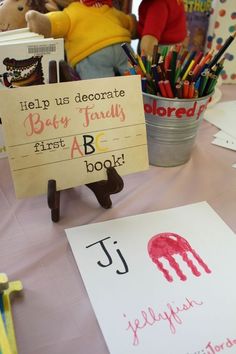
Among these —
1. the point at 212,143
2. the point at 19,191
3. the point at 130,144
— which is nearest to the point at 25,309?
the point at 19,191

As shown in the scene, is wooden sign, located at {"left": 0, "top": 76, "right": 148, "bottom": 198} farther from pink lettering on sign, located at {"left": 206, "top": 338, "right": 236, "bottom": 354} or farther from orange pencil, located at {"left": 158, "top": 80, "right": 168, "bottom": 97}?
pink lettering on sign, located at {"left": 206, "top": 338, "right": 236, "bottom": 354}

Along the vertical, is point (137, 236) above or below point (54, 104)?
below

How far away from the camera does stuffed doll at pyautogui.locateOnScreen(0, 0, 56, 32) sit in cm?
74

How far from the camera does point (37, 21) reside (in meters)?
0.67

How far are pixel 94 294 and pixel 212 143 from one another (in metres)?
0.42

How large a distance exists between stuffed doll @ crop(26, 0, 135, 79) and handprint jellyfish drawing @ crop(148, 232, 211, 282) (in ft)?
1.32

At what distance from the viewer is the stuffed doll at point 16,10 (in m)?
0.74

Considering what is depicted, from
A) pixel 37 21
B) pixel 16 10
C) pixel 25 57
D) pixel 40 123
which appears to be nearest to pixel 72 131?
pixel 40 123

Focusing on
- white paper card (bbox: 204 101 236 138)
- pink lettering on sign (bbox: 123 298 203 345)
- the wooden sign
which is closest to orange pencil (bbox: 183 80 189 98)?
the wooden sign

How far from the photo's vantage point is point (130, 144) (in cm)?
53

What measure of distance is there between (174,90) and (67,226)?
0.27m

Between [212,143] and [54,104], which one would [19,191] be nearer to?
[54,104]

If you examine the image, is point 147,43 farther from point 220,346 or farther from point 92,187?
point 220,346

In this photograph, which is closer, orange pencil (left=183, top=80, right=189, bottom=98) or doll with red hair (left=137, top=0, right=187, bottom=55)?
orange pencil (left=183, top=80, right=189, bottom=98)
